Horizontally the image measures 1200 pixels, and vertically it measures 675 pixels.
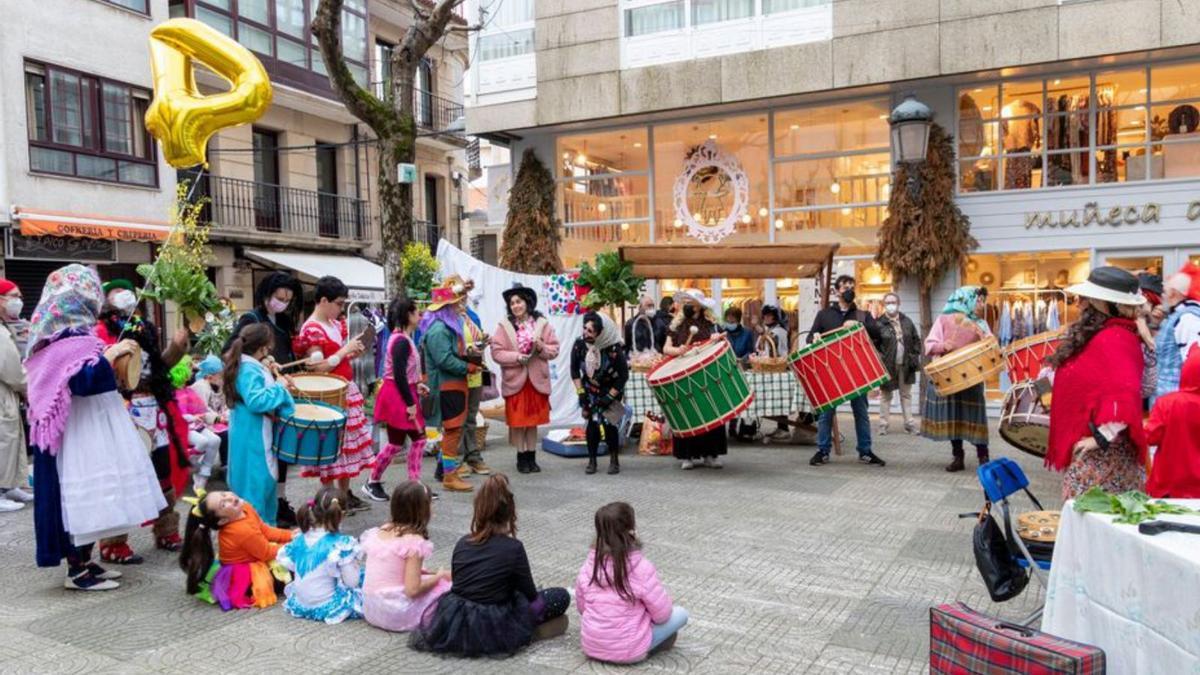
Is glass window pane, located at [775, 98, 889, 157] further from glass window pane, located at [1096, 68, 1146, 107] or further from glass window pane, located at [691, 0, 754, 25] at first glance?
glass window pane, located at [1096, 68, 1146, 107]

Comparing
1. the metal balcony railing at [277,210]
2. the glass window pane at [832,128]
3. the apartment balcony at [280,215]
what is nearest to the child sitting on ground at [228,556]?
the glass window pane at [832,128]

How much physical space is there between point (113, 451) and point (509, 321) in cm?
431

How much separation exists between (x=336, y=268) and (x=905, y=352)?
1545 centimetres

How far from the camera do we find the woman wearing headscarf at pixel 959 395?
27.7 ft

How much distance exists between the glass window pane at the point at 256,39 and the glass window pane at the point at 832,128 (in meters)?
13.0

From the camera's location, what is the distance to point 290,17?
2198cm

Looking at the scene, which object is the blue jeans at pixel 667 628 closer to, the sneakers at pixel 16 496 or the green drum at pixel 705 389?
the green drum at pixel 705 389

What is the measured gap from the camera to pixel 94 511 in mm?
5258

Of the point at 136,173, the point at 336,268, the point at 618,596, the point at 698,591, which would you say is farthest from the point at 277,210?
the point at 618,596

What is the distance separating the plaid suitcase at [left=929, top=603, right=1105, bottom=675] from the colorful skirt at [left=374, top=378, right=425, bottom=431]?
16.6ft

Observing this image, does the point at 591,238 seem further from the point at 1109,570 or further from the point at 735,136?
the point at 1109,570

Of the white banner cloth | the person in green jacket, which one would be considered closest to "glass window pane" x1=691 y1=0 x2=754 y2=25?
the white banner cloth

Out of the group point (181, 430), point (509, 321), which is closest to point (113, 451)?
point (181, 430)

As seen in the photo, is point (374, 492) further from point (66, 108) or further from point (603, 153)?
point (66, 108)
